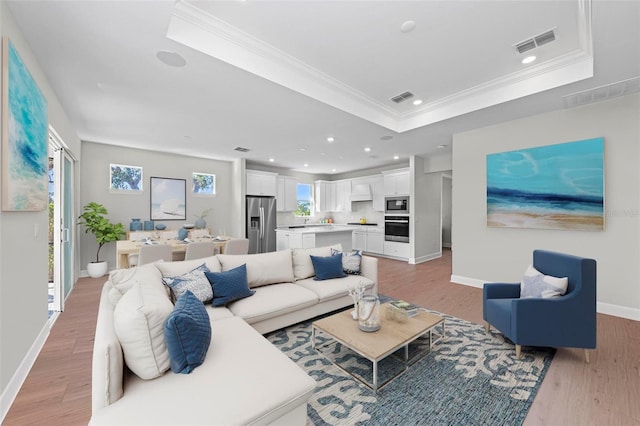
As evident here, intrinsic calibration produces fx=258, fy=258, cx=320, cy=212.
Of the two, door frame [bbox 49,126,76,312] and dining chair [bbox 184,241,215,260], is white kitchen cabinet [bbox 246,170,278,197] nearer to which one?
dining chair [bbox 184,241,215,260]

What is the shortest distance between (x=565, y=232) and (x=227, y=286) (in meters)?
4.44

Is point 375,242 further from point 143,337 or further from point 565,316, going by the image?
point 143,337

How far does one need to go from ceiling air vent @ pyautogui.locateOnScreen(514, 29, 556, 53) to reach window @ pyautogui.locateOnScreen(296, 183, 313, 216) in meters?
6.88

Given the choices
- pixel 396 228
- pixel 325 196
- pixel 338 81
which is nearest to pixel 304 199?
pixel 325 196

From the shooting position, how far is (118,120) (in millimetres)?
4082

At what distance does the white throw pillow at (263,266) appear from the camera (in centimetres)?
296

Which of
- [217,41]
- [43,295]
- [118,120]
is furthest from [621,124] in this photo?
[118,120]

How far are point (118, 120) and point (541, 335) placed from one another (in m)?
6.00

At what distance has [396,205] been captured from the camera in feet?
22.7

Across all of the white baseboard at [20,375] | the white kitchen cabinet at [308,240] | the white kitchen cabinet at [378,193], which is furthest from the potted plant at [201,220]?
the white kitchen cabinet at [378,193]

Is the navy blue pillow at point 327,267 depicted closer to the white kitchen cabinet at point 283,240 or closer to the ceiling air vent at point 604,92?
the white kitchen cabinet at point 283,240

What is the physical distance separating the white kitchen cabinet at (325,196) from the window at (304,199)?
10.6 inches

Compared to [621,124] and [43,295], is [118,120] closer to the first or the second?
[43,295]

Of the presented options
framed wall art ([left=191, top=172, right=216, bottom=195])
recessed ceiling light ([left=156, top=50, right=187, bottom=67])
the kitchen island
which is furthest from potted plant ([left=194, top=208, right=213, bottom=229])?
recessed ceiling light ([left=156, top=50, right=187, bottom=67])
